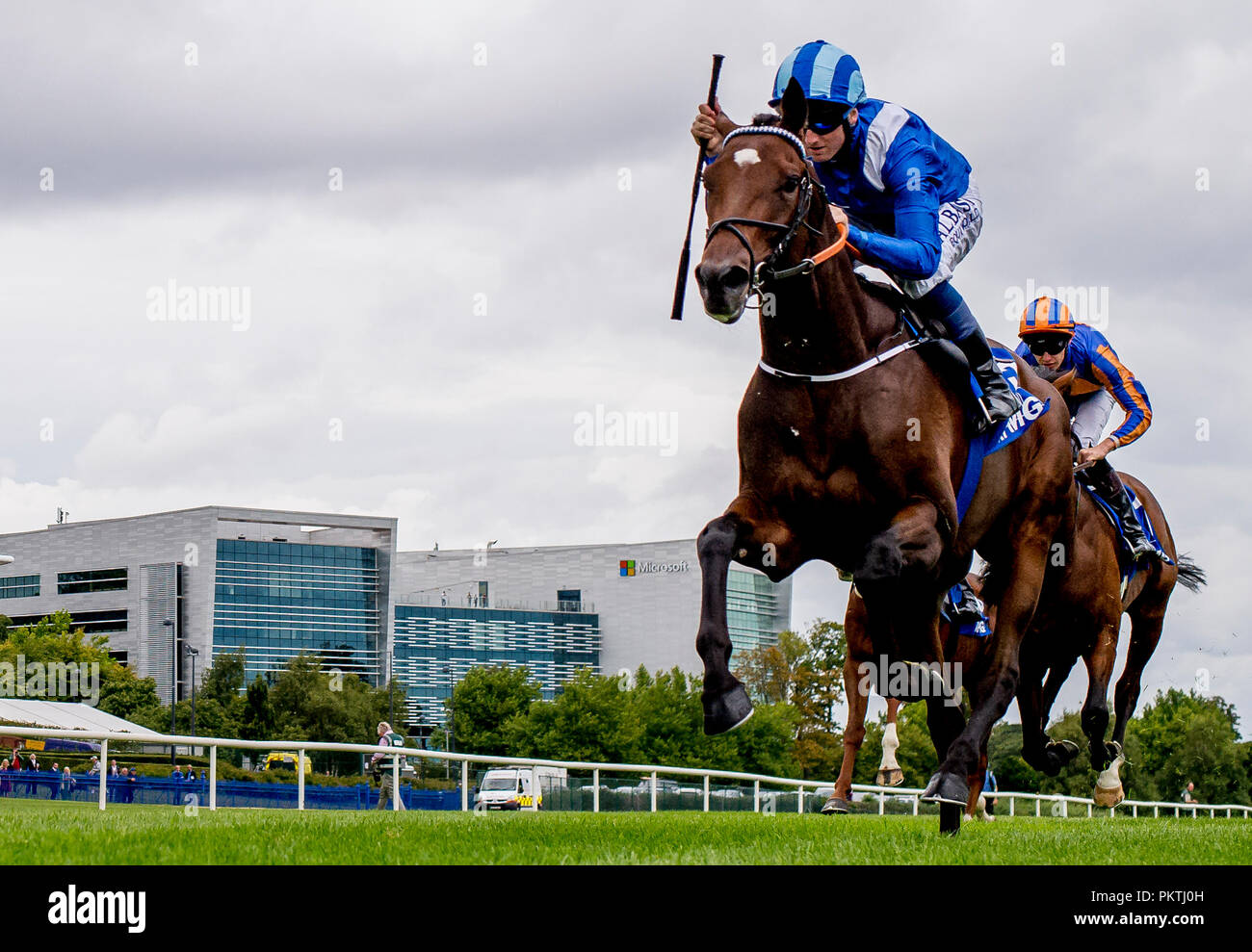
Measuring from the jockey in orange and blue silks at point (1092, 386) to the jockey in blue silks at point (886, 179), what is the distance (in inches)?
160

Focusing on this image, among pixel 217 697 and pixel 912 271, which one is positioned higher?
pixel 912 271

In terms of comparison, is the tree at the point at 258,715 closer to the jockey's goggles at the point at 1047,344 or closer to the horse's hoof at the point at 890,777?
the horse's hoof at the point at 890,777

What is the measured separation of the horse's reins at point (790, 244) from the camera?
21.0 feet

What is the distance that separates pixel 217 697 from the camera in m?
86.8

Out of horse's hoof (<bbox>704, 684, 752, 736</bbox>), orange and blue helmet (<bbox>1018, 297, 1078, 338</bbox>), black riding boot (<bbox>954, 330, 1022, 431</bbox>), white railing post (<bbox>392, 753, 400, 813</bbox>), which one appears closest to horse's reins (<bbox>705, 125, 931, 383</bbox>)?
black riding boot (<bbox>954, 330, 1022, 431</bbox>)

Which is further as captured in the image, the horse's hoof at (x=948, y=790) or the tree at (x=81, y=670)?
the tree at (x=81, y=670)

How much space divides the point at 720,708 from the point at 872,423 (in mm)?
1561

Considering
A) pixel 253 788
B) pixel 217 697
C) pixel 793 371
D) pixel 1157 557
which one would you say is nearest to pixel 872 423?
pixel 793 371

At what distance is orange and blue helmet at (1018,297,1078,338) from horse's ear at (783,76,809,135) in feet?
18.3

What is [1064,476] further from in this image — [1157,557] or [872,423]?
[1157,557]

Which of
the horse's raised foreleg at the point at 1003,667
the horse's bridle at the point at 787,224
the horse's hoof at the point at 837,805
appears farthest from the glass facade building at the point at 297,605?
the horse's bridle at the point at 787,224

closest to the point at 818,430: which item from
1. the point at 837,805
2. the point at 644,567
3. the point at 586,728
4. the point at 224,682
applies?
the point at 837,805

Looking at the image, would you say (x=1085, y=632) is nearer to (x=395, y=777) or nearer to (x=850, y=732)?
(x=850, y=732)
